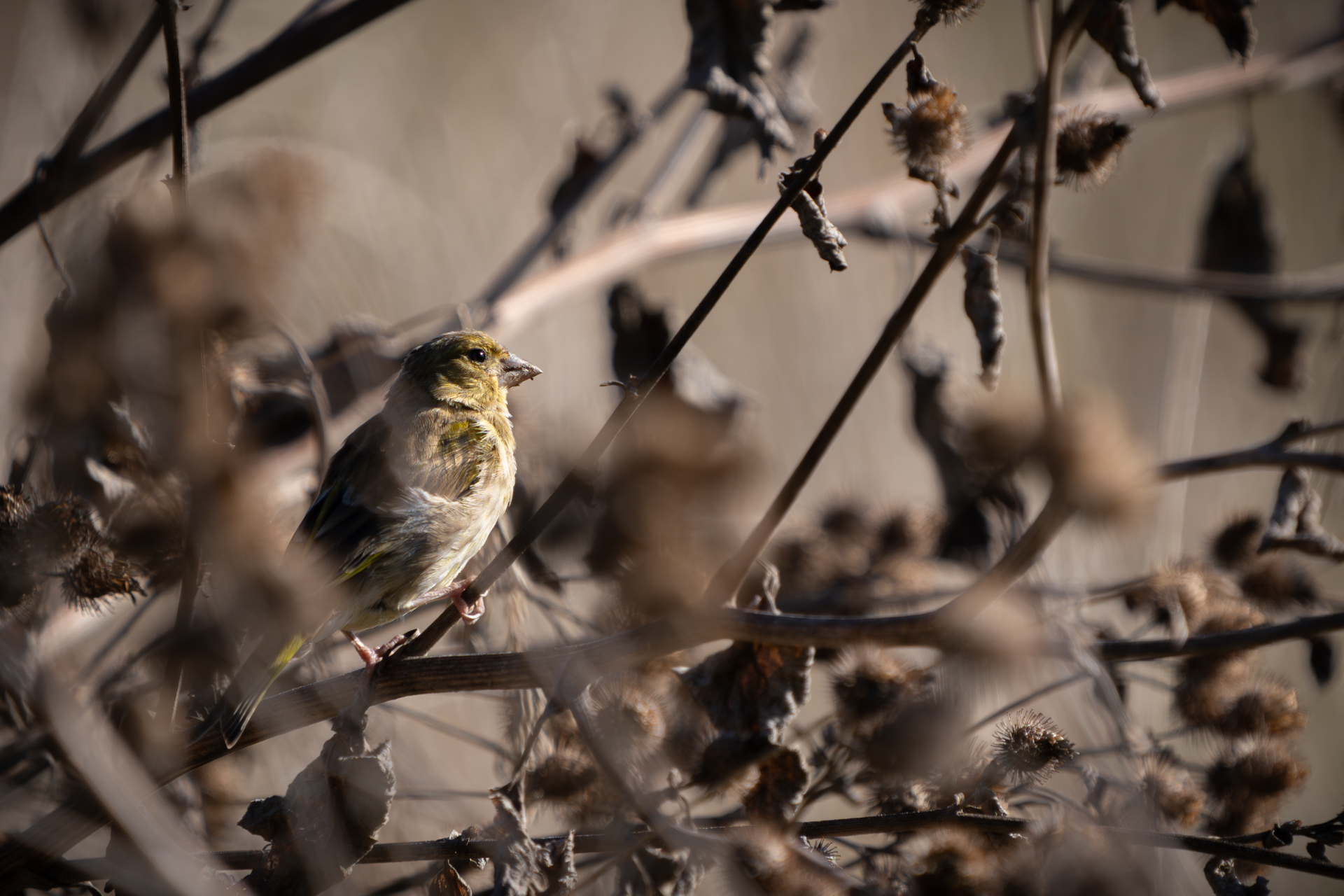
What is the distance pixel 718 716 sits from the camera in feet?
7.03

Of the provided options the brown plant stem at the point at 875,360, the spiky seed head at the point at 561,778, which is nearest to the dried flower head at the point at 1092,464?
the brown plant stem at the point at 875,360

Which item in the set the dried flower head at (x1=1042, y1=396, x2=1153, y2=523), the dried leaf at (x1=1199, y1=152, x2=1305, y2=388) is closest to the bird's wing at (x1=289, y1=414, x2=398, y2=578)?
the dried flower head at (x1=1042, y1=396, x2=1153, y2=523)

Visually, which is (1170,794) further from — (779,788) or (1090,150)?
(1090,150)

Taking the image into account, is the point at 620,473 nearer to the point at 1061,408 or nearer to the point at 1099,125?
the point at 1061,408

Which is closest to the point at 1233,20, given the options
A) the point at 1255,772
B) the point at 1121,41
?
the point at 1121,41

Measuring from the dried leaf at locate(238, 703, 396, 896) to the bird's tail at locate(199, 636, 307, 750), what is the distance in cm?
23

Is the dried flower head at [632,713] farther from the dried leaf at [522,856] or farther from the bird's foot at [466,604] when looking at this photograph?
the bird's foot at [466,604]

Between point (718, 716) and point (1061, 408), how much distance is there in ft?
3.70

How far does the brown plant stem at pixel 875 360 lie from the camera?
160 cm

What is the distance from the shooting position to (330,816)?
1.86m

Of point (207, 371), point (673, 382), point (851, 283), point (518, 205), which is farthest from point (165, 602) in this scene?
point (851, 283)

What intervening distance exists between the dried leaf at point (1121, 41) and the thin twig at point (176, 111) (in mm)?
1932

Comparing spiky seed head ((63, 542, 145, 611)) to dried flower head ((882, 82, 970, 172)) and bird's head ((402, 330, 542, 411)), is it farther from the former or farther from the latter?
dried flower head ((882, 82, 970, 172))

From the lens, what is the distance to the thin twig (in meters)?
1.73
